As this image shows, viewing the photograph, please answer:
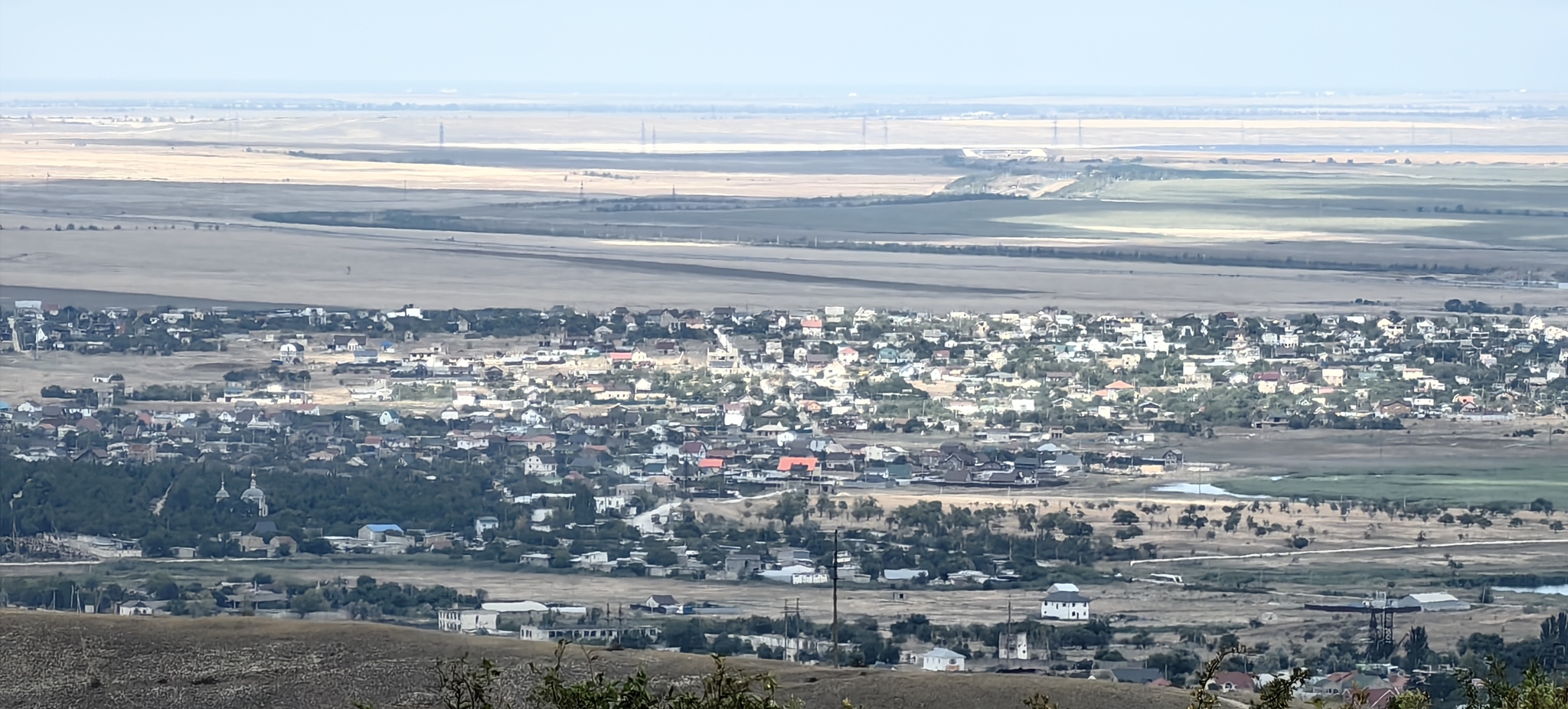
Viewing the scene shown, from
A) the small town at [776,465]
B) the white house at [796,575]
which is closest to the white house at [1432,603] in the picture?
the small town at [776,465]

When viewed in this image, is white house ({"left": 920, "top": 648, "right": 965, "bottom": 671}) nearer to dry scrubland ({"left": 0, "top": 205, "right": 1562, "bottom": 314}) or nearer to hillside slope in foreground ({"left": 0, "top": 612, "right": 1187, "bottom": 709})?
hillside slope in foreground ({"left": 0, "top": 612, "right": 1187, "bottom": 709})

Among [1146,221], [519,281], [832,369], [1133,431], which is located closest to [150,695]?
[1133,431]

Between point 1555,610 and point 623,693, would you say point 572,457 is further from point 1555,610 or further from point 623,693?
point 623,693

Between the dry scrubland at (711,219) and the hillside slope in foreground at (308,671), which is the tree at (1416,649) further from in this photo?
the dry scrubland at (711,219)

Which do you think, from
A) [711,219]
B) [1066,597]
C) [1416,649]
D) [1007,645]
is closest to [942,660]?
[1007,645]

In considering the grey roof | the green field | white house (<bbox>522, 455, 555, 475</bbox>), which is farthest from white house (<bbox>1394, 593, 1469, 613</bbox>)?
white house (<bbox>522, 455, 555, 475</bbox>)
